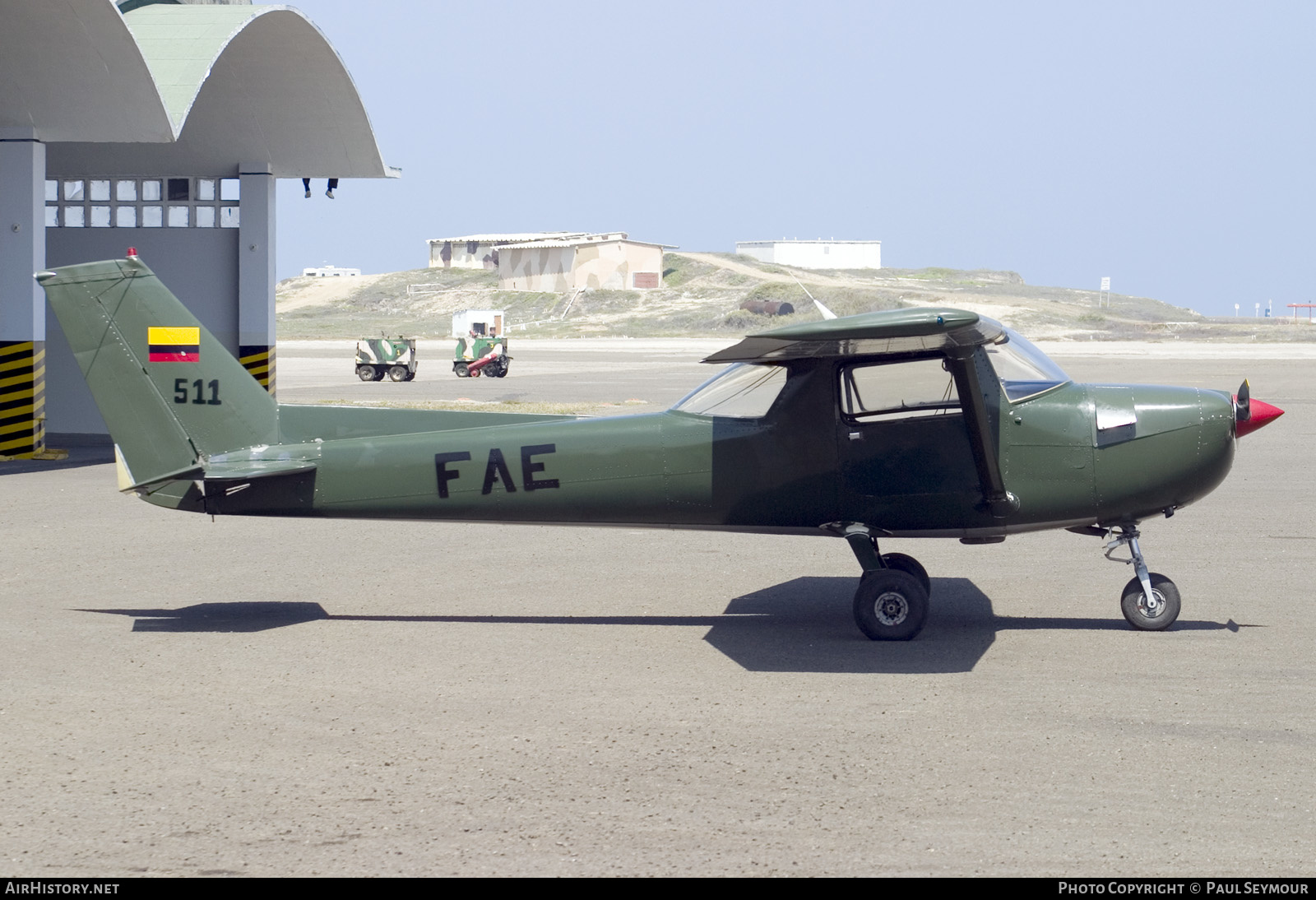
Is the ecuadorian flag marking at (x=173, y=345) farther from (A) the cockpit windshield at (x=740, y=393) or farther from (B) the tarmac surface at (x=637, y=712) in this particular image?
(A) the cockpit windshield at (x=740, y=393)

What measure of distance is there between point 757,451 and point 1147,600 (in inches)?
106

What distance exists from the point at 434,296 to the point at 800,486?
4498 inches

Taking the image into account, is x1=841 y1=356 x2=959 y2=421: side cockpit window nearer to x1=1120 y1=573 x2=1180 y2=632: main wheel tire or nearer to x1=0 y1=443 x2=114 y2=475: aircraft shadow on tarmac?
x1=1120 y1=573 x2=1180 y2=632: main wheel tire

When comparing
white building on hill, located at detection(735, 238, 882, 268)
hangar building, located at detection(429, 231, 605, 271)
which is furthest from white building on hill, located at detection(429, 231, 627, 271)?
white building on hill, located at detection(735, 238, 882, 268)

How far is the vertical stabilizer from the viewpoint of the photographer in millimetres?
8258

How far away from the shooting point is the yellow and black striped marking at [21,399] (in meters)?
17.5

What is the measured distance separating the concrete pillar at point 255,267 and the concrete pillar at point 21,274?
403 centimetres

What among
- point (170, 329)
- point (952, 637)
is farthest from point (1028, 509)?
point (170, 329)

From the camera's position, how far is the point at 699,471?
26.8 ft

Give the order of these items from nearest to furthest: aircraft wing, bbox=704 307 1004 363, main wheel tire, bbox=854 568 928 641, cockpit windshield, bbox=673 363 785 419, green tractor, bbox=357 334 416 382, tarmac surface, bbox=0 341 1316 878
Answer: tarmac surface, bbox=0 341 1316 878 → aircraft wing, bbox=704 307 1004 363 → main wheel tire, bbox=854 568 928 641 → cockpit windshield, bbox=673 363 785 419 → green tractor, bbox=357 334 416 382

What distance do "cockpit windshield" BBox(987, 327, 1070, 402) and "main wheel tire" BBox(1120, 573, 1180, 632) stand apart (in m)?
1.39

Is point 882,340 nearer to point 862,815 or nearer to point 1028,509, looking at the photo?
point 1028,509

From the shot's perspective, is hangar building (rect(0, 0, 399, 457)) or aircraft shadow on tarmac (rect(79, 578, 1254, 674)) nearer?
aircraft shadow on tarmac (rect(79, 578, 1254, 674))

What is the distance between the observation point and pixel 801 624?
8500mm
